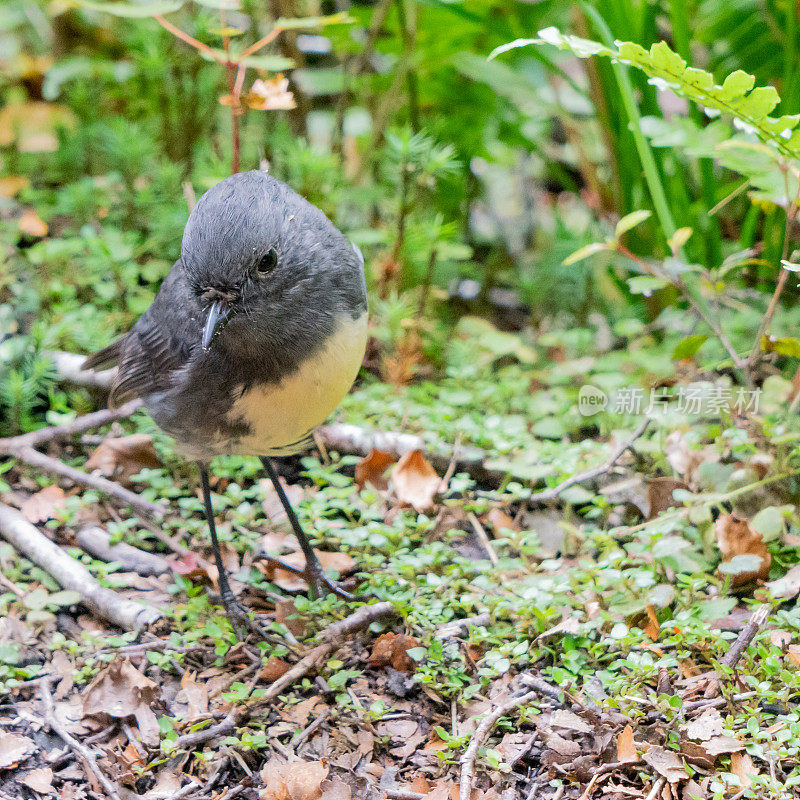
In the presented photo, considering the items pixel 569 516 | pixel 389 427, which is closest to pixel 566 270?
pixel 389 427

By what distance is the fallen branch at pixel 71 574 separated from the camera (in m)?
2.68

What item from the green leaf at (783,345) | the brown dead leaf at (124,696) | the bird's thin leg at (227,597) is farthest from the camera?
the bird's thin leg at (227,597)

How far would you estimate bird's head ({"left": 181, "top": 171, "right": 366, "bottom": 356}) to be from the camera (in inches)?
89.5

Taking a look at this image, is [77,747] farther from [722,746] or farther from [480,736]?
[722,746]

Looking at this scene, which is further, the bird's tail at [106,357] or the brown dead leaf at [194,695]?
the bird's tail at [106,357]

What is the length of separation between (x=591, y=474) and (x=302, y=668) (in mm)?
1198

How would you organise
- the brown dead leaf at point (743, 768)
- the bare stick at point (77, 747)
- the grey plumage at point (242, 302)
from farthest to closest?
1. the grey plumage at point (242, 302)
2. the bare stick at point (77, 747)
3. the brown dead leaf at point (743, 768)

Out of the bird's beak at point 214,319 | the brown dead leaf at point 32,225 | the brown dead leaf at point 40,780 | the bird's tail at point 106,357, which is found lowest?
the brown dead leaf at point 40,780

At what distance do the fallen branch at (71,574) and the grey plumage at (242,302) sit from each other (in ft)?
1.70

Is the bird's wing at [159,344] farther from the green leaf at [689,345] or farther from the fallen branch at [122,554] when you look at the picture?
the green leaf at [689,345]

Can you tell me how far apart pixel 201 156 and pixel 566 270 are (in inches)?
80.5

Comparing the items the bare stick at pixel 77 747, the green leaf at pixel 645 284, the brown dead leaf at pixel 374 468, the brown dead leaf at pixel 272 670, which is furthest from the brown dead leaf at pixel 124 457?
the green leaf at pixel 645 284

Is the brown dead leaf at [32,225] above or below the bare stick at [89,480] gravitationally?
above

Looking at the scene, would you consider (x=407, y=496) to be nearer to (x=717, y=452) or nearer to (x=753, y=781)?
(x=717, y=452)
